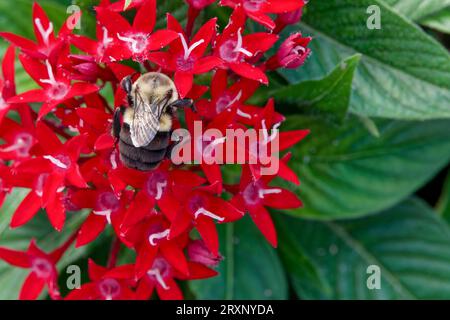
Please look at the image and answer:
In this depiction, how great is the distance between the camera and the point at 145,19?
3.95ft

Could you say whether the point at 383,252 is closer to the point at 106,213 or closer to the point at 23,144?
the point at 106,213

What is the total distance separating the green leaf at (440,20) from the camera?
1489 millimetres

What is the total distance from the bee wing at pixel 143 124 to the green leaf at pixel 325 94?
43 cm

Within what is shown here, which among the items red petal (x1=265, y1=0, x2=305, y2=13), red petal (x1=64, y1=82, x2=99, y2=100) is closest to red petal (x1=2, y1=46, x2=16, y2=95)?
red petal (x1=64, y1=82, x2=99, y2=100)

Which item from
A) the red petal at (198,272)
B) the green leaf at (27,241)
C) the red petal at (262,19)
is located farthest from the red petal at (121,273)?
the red petal at (262,19)

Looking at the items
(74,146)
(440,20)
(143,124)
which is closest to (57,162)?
(74,146)

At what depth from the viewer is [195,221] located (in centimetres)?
122

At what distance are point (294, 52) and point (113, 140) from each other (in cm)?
38

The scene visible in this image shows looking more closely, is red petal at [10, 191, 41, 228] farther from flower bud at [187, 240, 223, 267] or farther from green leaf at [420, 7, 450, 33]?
green leaf at [420, 7, 450, 33]

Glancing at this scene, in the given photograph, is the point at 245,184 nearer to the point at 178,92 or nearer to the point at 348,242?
the point at 178,92

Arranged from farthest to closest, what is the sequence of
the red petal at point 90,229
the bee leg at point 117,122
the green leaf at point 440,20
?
the green leaf at point 440,20 < the red petal at point 90,229 < the bee leg at point 117,122

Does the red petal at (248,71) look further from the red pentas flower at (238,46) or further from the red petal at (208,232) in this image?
the red petal at (208,232)

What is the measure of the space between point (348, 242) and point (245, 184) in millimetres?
781
